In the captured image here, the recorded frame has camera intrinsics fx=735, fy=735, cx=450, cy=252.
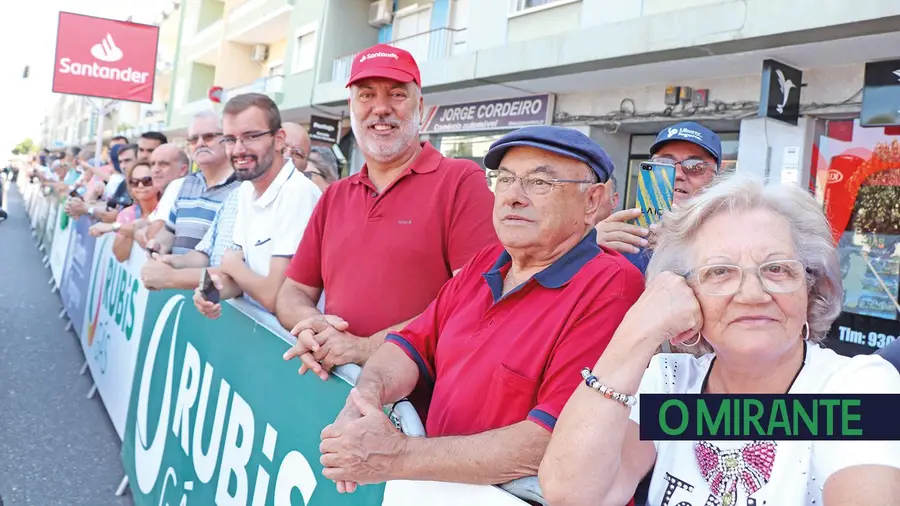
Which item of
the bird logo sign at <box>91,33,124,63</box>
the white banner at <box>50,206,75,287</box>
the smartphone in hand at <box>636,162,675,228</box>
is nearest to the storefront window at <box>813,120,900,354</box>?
the smartphone in hand at <box>636,162,675,228</box>

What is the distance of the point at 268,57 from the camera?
77.0ft

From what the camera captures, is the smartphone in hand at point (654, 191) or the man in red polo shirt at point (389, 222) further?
the man in red polo shirt at point (389, 222)

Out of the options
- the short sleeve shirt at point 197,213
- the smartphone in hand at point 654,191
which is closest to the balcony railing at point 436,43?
the short sleeve shirt at point 197,213

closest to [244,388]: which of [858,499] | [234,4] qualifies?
[858,499]

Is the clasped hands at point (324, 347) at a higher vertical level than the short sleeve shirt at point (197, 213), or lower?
lower

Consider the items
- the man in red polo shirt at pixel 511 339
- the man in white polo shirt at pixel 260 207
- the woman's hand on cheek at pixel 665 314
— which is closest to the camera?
the woman's hand on cheek at pixel 665 314

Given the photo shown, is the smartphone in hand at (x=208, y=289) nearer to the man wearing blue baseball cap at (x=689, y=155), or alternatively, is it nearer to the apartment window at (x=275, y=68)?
the man wearing blue baseball cap at (x=689, y=155)

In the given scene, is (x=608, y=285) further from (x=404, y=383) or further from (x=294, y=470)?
(x=294, y=470)

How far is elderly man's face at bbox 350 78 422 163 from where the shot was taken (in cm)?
288

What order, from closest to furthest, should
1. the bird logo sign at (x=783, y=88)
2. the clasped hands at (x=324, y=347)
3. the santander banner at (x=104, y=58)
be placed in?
the clasped hands at (x=324, y=347), the bird logo sign at (x=783, y=88), the santander banner at (x=104, y=58)

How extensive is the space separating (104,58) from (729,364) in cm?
1380

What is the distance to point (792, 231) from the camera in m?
1.54

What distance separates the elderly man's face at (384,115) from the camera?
2.88 m

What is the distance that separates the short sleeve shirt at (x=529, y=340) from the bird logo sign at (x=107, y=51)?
42.8 feet
